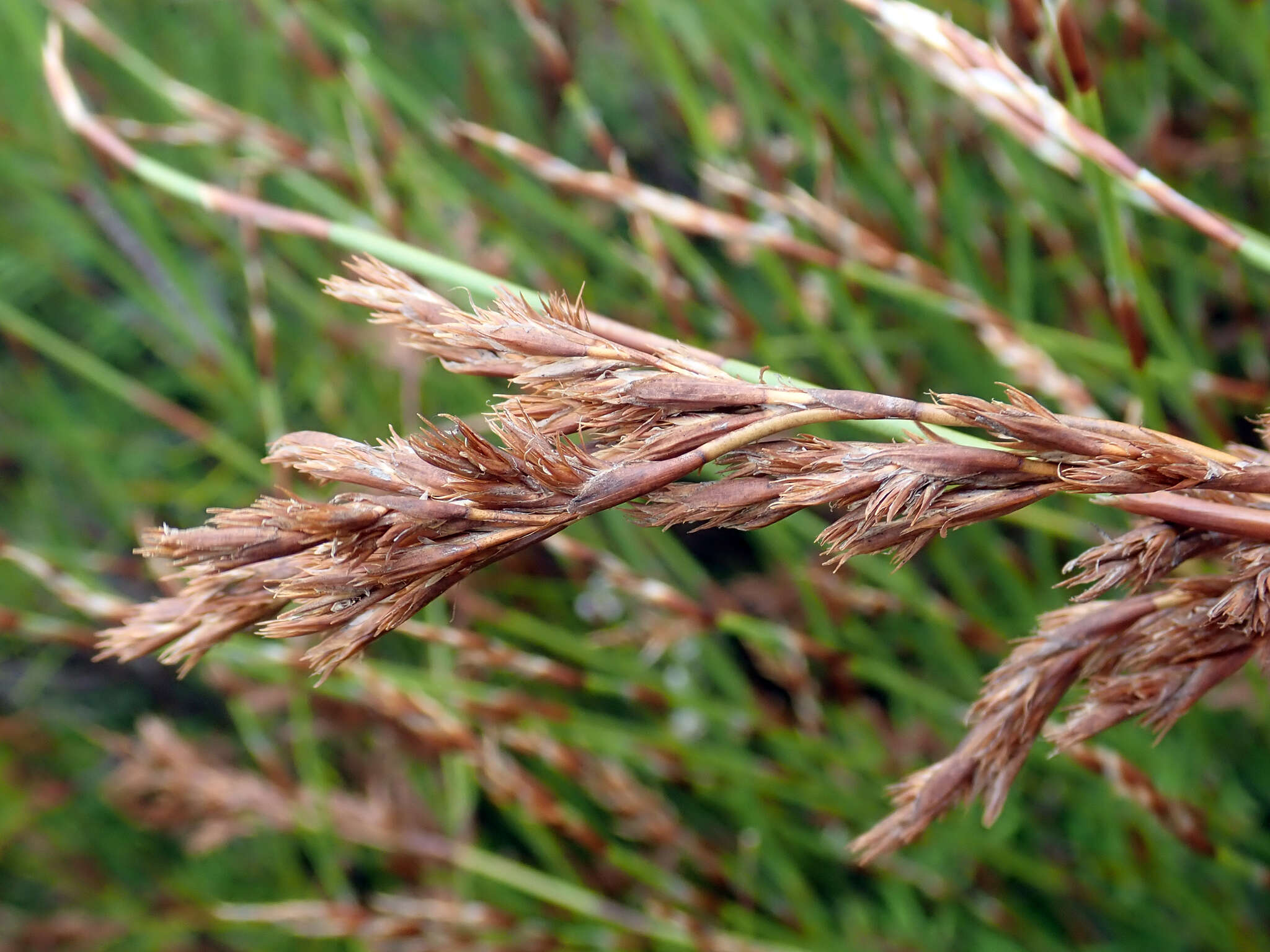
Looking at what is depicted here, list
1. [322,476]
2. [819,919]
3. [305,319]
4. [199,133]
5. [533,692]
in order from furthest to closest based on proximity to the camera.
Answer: [305,319] < [533,692] < [819,919] < [199,133] < [322,476]

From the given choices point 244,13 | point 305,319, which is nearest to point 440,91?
point 244,13

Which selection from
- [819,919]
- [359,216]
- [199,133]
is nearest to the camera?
[199,133]

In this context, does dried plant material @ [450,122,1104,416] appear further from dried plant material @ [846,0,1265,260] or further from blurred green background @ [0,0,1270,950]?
dried plant material @ [846,0,1265,260]

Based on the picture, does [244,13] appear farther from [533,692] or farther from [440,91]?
[533,692]

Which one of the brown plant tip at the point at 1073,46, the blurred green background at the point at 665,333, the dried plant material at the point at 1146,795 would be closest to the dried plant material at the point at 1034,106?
the brown plant tip at the point at 1073,46

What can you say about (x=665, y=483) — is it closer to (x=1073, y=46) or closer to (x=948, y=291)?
(x=1073, y=46)

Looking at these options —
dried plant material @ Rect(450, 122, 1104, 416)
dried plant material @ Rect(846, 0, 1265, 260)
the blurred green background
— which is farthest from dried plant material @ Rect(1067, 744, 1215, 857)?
dried plant material @ Rect(846, 0, 1265, 260)

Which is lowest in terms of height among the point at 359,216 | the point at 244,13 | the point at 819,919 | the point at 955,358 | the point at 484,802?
the point at 484,802
